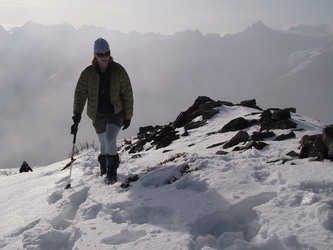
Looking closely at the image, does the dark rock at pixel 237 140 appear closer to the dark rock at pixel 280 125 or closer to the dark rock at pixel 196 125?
the dark rock at pixel 280 125

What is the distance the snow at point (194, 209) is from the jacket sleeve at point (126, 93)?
147 centimetres

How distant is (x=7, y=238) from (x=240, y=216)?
3.36 meters

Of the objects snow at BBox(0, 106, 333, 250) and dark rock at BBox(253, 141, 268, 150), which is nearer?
snow at BBox(0, 106, 333, 250)

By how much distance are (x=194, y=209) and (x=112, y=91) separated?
336cm

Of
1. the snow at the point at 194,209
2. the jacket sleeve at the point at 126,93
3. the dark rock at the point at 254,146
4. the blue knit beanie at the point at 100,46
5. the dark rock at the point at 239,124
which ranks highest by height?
the blue knit beanie at the point at 100,46

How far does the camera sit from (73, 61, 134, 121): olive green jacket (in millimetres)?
7129

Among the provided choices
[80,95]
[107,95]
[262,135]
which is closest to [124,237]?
[107,95]

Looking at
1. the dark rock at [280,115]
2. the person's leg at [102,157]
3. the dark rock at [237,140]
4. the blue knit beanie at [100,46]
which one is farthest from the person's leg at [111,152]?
the dark rock at [280,115]

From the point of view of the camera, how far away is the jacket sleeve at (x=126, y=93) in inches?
283

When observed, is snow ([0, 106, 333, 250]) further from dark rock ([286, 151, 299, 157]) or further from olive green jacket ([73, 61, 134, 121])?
olive green jacket ([73, 61, 134, 121])

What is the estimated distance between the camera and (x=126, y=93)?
734cm

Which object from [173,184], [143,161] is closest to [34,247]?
[173,184]

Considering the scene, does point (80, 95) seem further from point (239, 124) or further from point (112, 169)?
point (239, 124)

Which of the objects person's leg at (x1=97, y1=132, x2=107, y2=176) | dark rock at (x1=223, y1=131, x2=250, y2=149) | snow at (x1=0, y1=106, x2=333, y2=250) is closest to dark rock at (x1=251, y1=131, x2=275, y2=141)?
dark rock at (x1=223, y1=131, x2=250, y2=149)
